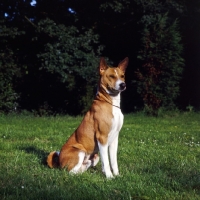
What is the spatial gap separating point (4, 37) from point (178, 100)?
25.0 ft

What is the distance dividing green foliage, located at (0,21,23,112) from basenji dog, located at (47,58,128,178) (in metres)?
10.4

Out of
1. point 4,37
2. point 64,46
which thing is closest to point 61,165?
point 64,46

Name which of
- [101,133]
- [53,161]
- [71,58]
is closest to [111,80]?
[101,133]

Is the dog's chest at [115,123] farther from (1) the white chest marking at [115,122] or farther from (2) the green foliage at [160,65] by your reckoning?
(2) the green foliage at [160,65]

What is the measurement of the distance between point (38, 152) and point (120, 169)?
176cm

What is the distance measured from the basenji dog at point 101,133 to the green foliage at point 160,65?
372 inches

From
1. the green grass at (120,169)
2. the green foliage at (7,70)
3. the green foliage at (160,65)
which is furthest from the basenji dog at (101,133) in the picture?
the green foliage at (7,70)

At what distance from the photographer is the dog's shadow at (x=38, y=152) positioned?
6.14 metres

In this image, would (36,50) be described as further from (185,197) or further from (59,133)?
(185,197)

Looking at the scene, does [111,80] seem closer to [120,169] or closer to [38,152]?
[120,169]

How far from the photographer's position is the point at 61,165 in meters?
5.41

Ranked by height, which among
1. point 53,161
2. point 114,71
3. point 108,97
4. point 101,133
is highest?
point 114,71

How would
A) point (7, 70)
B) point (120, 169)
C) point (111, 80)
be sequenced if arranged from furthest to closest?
1. point (7, 70)
2. point (120, 169)
3. point (111, 80)

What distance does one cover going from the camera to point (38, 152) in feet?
22.5
